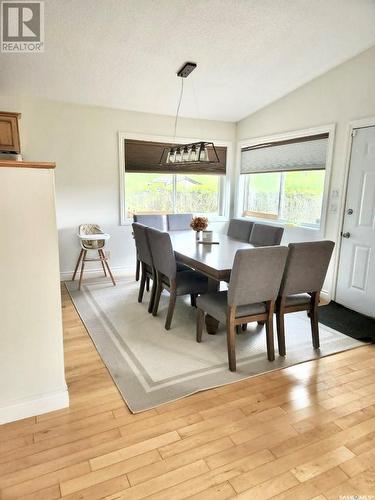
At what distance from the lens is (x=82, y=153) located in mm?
4305

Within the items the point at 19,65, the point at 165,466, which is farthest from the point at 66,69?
the point at 165,466

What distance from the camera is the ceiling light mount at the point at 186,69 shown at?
10.9 ft

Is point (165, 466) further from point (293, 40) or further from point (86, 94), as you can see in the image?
point (86, 94)

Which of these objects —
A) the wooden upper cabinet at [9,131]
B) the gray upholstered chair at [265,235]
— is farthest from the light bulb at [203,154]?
the wooden upper cabinet at [9,131]

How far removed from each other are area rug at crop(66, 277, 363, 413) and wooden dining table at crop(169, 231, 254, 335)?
0.36 m

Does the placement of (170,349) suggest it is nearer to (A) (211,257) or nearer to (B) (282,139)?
(A) (211,257)

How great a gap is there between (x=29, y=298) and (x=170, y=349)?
1.29m

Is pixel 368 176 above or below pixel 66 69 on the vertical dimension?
below

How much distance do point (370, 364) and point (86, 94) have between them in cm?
413

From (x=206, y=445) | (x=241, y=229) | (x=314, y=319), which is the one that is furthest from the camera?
(x=241, y=229)

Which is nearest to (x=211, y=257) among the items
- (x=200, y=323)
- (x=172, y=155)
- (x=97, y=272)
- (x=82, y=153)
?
(x=200, y=323)

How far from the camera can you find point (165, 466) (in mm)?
1580

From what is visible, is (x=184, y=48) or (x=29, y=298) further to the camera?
(x=184, y=48)

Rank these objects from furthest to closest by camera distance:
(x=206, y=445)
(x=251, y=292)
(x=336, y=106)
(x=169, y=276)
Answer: (x=336, y=106) < (x=169, y=276) < (x=251, y=292) < (x=206, y=445)
